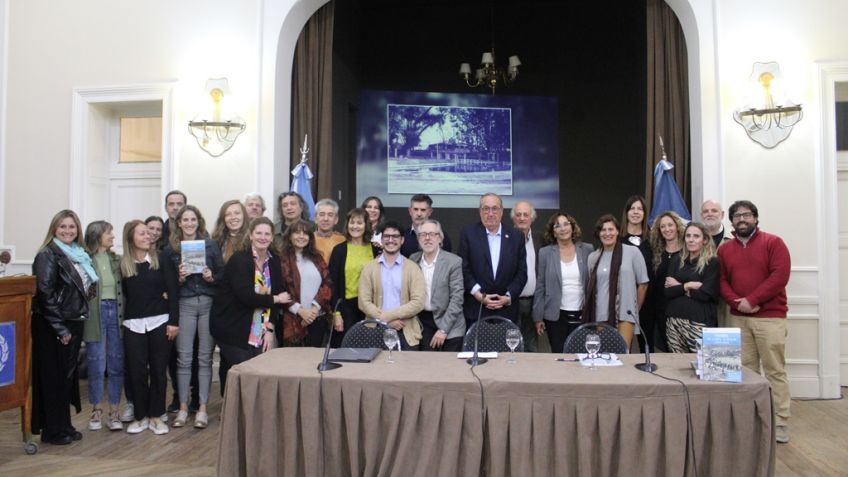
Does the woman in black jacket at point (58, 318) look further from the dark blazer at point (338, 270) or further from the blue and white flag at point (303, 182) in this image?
the blue and white flag at point (303, 182)

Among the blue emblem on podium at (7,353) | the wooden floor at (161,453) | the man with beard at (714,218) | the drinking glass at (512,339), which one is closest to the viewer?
the drinking glass at (512,339)

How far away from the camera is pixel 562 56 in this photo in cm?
881

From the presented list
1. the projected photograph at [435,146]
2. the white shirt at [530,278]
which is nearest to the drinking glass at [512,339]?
the white shirt at [530,278]

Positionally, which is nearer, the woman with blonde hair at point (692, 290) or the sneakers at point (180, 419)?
the woman with blonde hair at point (692, 290)

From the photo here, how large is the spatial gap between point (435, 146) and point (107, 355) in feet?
14.0

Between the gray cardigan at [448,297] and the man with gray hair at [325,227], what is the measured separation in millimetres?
819

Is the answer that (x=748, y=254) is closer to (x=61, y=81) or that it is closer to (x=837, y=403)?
(x=837, y=403)

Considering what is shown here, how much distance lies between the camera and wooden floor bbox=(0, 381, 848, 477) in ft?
11.0

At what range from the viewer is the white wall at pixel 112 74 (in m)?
5.21

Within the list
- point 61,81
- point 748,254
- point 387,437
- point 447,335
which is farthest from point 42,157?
point 748,254

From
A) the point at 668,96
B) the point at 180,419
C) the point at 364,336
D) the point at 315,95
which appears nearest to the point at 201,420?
the point at 180,419

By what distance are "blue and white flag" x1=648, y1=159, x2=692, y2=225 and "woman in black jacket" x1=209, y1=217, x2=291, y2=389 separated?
119 inches

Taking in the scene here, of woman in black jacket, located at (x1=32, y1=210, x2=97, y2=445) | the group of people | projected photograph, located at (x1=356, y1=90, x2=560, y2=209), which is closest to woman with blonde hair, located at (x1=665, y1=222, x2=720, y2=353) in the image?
the group of people

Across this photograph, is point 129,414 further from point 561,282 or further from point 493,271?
point 561,282
